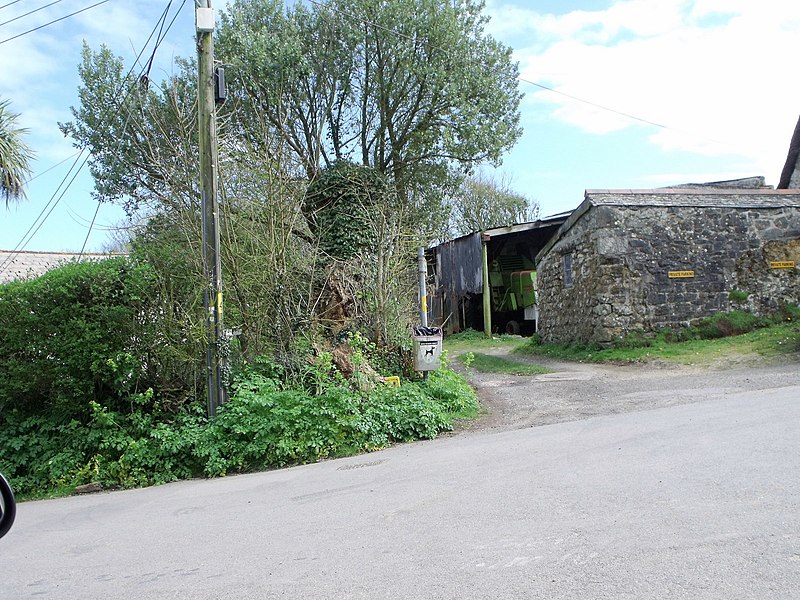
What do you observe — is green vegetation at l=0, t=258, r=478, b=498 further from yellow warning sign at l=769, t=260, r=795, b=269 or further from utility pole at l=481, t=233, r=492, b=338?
utility pole at l=481, t=233, r=492, b=338

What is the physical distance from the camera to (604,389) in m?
11.8

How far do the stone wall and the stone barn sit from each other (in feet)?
0.08

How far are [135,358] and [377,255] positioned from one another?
408cm

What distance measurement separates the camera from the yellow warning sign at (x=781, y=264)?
1694cm

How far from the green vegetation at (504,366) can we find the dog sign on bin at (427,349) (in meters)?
3.45

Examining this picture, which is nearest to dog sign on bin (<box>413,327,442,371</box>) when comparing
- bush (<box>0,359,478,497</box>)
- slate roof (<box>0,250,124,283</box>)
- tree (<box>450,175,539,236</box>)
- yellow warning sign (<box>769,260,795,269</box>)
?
bush (<box>0,359,478,497</box>)

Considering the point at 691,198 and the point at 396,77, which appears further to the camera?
the point at 396,77

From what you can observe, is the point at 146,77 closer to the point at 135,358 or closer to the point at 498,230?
the point at 135,358

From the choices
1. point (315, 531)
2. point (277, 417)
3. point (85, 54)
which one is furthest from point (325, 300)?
point (85, 54)

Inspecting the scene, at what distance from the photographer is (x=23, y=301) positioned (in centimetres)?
892

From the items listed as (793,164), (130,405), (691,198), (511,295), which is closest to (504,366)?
(691,198)

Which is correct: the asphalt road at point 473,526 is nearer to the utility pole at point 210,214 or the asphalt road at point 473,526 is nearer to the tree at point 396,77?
the utility pole at point 210,214

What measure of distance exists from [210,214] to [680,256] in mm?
11885

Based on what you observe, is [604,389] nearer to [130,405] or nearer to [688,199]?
[688,199]
